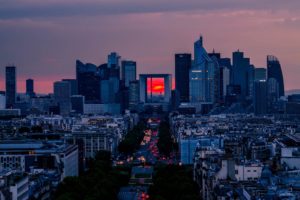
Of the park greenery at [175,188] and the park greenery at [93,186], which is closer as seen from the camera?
the park greenery at [93,186]

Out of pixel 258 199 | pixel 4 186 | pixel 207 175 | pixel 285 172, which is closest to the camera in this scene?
pixel 258 199

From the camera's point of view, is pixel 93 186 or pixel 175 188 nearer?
pixel 175 188

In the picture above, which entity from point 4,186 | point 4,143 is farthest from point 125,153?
point 4,186

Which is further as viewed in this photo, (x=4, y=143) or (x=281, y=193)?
(x=4, y=143)

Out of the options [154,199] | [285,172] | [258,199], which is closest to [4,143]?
[154,199]

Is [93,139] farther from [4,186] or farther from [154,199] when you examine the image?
[4,186]

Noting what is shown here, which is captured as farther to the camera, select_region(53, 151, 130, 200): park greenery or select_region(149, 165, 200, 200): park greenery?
select_region(149, 165, 200, 200): park greenery

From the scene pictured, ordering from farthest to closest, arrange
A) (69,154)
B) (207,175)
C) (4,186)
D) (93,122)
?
(93,122), (69,154), (207,175), (4,186)

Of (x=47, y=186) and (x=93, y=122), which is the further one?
(x=93, y=122)

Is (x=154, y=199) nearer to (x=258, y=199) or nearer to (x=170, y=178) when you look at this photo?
(x=170, y=178)
